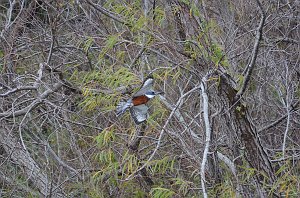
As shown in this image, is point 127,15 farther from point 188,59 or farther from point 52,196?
point 52,196

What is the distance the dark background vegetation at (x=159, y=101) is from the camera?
11.8 ft

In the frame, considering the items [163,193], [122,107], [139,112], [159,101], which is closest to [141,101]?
[139,112]

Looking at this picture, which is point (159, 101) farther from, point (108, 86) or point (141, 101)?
point (141, 101)

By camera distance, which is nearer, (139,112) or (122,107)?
(139,112)

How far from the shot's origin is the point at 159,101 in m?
3.82

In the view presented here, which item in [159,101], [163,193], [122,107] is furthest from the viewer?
[159,101]

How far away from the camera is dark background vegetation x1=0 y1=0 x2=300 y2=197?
3.59m

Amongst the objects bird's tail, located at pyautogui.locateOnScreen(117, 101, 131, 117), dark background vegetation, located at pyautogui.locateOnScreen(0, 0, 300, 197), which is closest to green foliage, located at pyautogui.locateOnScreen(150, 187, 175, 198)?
dark background vegetation, located at pyautogui.locateOnScreen(0, 0, 300, 197)

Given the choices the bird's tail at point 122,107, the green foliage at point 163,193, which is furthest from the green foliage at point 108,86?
the green foliage at point 163,193

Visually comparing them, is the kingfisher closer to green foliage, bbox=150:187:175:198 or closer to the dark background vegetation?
the dark background vegetation

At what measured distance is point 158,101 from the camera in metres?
3.79

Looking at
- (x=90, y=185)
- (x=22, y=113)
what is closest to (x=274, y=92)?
(x=90, y=185)

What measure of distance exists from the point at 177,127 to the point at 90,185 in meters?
0.84

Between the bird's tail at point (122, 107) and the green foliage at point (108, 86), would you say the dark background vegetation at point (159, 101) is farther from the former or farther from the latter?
the bird's tail at point (122, 107)
